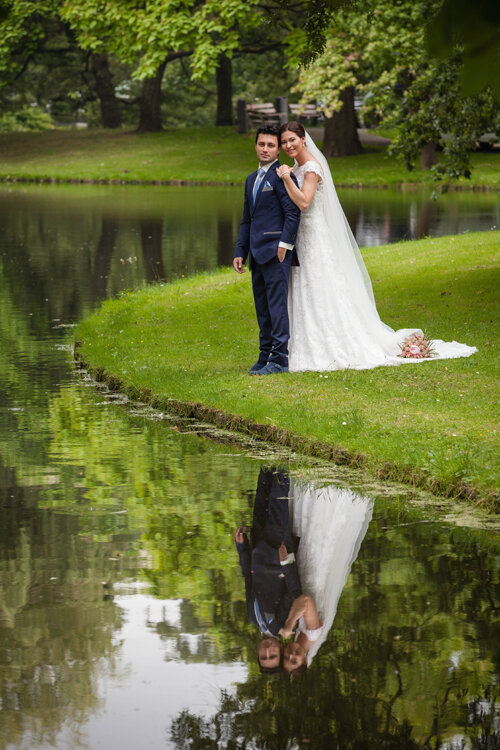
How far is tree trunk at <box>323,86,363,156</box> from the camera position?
4675 centimetres

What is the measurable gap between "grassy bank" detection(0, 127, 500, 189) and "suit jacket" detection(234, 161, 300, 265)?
29.7 meters

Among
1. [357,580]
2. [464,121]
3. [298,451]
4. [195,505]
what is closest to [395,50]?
[464,121]

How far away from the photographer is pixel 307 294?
1090 centimetres

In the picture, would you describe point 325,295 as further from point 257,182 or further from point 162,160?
point 162,160

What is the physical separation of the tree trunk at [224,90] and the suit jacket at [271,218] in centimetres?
4737

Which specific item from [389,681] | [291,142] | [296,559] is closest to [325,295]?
[291,142]

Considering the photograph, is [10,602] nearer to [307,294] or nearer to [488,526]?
[488,526]

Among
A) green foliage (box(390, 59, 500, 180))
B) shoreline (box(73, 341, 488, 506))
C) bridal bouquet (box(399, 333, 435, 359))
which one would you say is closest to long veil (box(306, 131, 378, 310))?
bridal bouquet (box(399, 333, 435, 359))

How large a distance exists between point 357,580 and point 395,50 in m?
14.0

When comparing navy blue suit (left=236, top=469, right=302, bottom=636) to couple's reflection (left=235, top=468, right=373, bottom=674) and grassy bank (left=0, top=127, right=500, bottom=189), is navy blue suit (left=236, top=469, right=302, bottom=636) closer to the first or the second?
couple's reflection (left=235, top=468, right=373, bottom=674)

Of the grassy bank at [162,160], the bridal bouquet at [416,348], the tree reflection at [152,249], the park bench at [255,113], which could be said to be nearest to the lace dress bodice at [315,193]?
the bridal bouquet at [416,348]

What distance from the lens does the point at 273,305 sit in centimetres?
1056

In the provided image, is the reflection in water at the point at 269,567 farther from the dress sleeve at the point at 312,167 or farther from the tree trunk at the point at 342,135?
the tree trunk at the point at 342,135

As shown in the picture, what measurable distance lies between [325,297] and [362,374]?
800 mm
